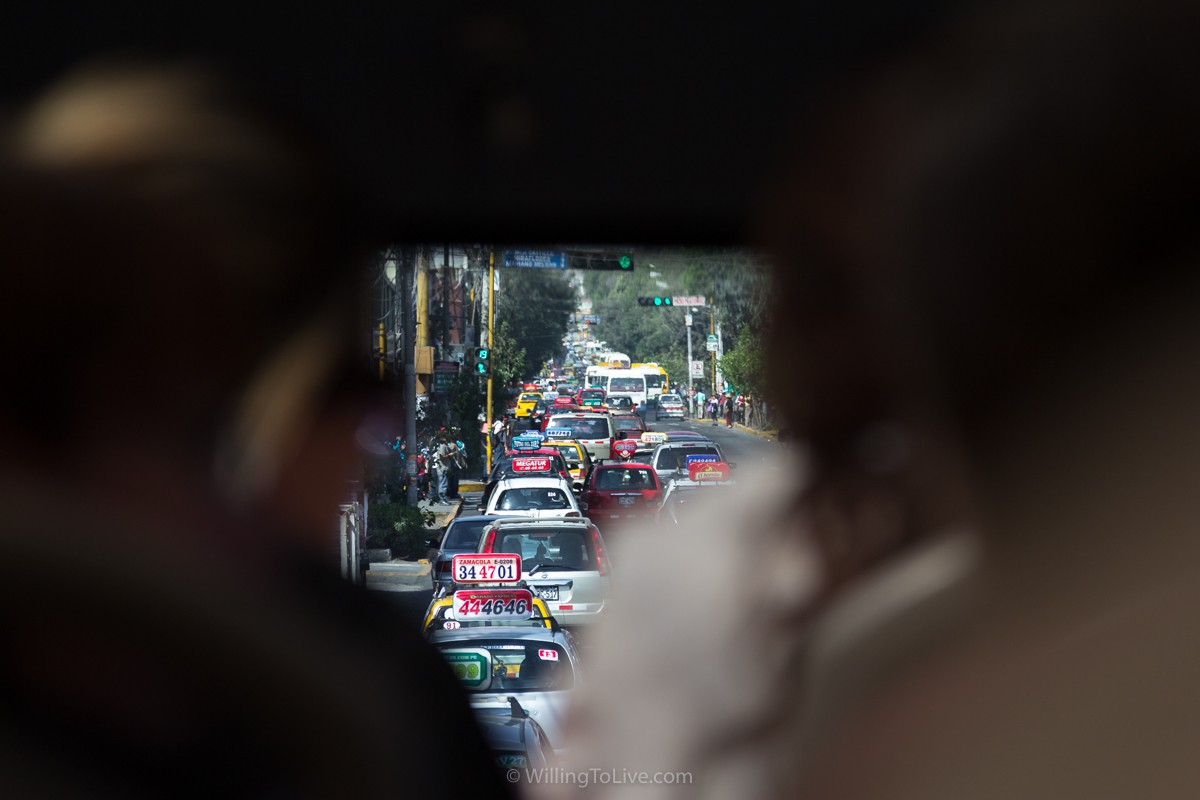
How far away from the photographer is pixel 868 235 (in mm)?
742

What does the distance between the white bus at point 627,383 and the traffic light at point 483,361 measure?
523 mm

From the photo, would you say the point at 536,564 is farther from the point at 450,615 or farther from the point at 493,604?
the point at 450,615

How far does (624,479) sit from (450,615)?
4.31 meters

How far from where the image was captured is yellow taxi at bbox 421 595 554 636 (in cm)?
463

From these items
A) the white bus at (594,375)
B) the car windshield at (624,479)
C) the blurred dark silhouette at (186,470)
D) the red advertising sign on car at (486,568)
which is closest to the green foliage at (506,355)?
the white bus at (594,375)

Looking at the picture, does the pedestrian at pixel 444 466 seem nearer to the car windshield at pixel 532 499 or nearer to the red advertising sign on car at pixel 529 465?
the red advertising sign on car at pixel 529 465

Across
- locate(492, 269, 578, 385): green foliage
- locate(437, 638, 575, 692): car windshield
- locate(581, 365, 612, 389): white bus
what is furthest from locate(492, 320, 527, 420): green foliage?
locate(437, 638, 575, 692): car windshield

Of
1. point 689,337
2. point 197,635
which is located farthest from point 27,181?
point 689,337

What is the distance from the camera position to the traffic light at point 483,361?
12.8ft

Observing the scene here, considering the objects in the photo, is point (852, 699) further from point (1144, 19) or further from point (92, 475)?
point (92, 475)

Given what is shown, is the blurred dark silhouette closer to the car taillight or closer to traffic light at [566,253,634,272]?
traffic light at [566,253,634,272]

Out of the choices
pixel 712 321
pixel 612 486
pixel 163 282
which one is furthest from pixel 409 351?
pixel 612 486

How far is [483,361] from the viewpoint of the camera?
3.92 metres

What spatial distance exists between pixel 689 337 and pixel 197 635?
305 centimetres
